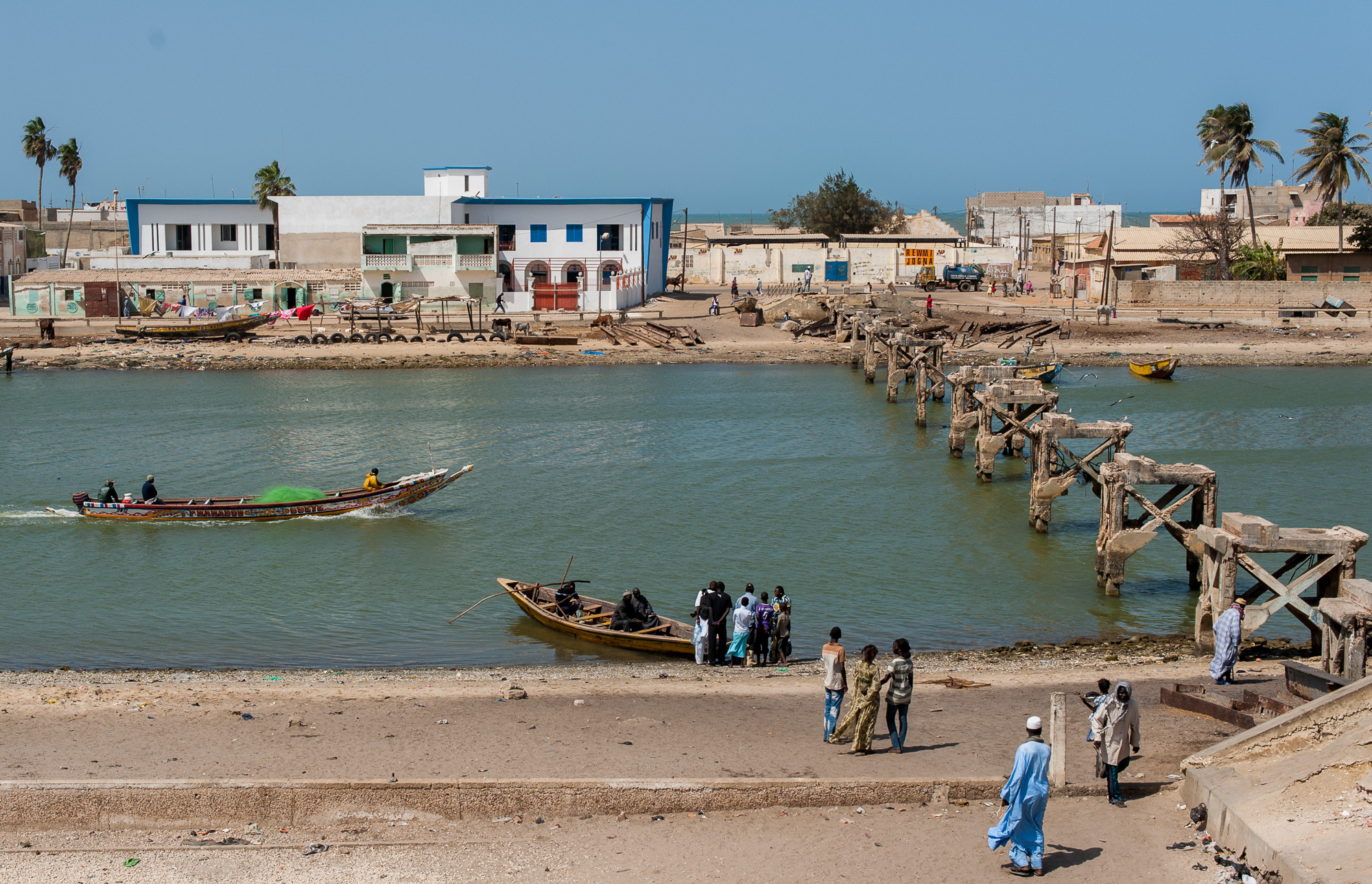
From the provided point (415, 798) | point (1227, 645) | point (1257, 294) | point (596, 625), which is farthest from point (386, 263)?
point (415, 798)

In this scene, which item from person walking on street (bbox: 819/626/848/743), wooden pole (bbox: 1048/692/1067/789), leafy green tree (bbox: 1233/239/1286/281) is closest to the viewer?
wooden pole (bbox: 1048/692/1067/789)

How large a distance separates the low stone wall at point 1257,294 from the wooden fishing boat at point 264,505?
5434 centimetres

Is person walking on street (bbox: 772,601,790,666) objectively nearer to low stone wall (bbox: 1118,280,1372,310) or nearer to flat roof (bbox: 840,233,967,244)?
low stone wall (bbox: 1118,280,1372,310)

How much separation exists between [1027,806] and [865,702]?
273 centimetres

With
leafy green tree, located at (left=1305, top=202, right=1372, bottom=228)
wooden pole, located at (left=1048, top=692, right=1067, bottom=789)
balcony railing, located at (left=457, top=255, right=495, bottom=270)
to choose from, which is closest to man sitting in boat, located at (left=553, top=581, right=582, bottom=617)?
wooden pole, located at (left=1048, top=692, right=1067, bottom=789)

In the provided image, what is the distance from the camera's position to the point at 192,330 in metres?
64.2

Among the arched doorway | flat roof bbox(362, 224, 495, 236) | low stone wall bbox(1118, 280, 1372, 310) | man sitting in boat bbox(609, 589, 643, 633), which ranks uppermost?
flat roof bbox(362, 224, 495, 236)

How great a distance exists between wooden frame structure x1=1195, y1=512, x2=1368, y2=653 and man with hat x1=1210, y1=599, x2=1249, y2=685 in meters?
1.42

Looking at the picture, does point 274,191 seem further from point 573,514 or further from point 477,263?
point 573,514

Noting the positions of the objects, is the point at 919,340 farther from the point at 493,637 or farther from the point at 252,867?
the point at 252,867

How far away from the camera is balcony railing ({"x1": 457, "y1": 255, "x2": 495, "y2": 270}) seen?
68.8 m

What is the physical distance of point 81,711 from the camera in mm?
15500

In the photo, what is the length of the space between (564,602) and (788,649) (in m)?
4.32

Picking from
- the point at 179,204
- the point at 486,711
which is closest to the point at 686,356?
the point at 179,204
